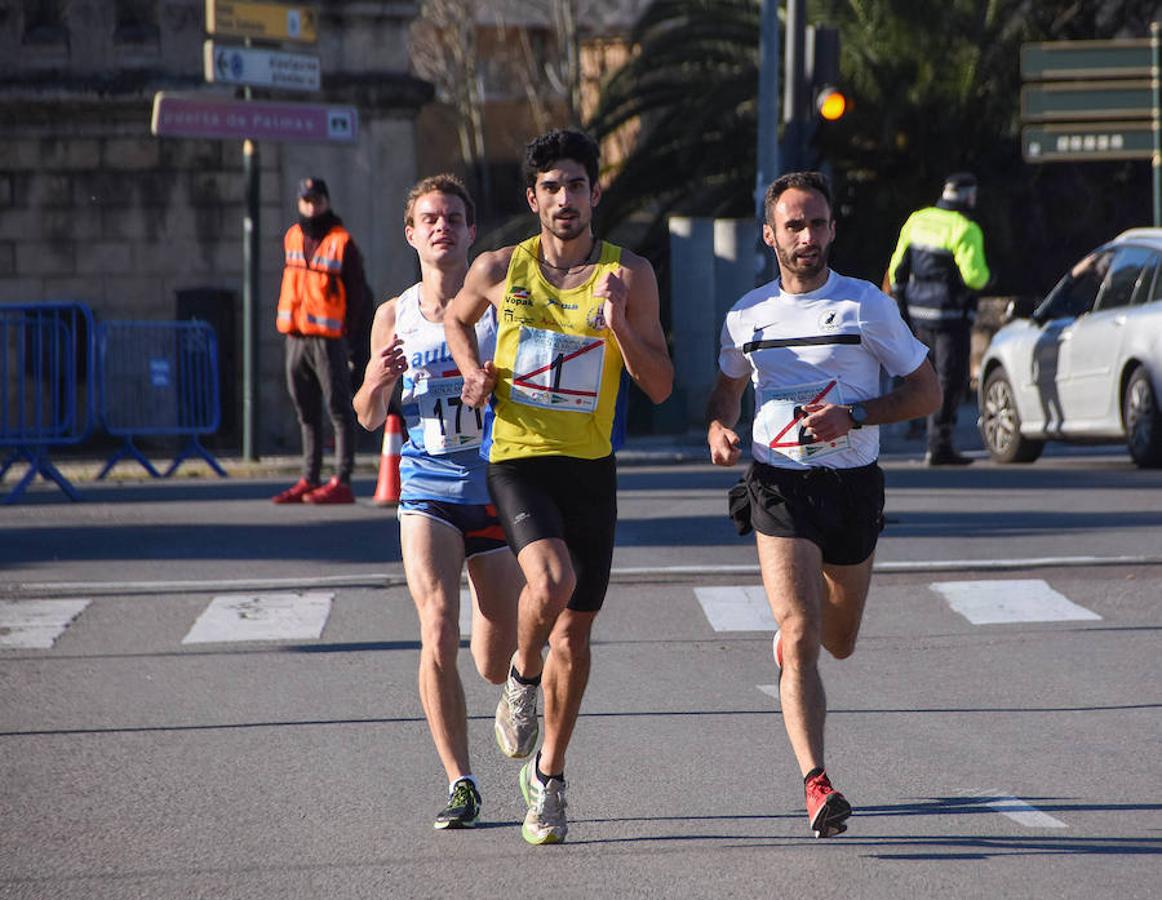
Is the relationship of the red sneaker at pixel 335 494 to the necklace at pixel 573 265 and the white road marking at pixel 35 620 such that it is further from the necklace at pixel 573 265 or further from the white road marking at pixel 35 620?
the necklace at pixel 573 265

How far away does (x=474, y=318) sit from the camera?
6.73 metres

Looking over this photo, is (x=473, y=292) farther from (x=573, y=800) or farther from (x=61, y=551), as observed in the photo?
(x=61, y=551)

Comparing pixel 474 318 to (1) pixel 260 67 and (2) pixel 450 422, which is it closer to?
(2) pixel 450 422

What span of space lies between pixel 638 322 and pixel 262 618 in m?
5.10

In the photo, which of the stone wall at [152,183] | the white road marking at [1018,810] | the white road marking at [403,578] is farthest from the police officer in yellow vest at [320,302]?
the white road marking at [1018,810]

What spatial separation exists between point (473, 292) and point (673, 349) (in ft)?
57.1

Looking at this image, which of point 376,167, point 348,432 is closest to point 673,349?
point 376,167

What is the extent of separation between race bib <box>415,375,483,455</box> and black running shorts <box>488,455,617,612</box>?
1.52ft

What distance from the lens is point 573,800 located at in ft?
22.9

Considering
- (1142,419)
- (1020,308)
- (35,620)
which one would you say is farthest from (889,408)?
(1020,308)

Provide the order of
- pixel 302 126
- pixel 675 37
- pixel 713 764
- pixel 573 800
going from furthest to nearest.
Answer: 1. pixel 675 37
2. pixel 302 126
3. pixel 713 764
4. pixel 573 800

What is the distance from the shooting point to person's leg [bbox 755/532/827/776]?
6.45 m

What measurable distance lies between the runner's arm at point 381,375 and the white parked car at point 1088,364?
1010cm

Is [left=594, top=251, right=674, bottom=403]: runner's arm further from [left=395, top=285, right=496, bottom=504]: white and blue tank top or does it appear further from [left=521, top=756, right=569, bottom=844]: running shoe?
[left=521, top=756, right=569, bottom=844]: running shoe
